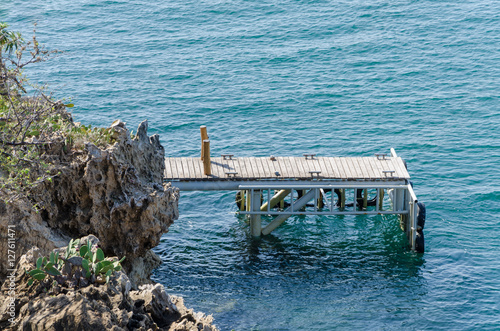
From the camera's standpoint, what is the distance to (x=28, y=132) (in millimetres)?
18328

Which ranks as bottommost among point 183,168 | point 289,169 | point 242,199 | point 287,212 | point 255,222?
point 255,222

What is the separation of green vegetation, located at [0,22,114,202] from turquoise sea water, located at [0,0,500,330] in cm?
1021

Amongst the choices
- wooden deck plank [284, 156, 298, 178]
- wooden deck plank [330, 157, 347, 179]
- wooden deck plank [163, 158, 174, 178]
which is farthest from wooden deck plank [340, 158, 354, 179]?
wooden deck plank [163, 158, 174, 178]

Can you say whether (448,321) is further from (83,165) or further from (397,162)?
(83,165)

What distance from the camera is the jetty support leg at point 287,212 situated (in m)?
32.7

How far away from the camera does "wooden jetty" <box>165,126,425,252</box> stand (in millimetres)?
31750

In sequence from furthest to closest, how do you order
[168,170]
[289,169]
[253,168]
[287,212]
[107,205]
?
[287,212]
[253,168]
[289,169]
[168,170]
[107,205]

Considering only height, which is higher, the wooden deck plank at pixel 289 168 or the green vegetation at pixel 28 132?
the green vegetation at pixel 28 132

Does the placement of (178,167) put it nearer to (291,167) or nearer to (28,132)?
(291,167)

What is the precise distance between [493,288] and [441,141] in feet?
60.6

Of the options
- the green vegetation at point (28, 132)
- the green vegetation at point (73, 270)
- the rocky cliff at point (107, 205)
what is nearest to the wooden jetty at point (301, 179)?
the rocky cliff at point (107, 205)

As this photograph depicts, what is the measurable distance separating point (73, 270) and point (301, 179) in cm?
1951

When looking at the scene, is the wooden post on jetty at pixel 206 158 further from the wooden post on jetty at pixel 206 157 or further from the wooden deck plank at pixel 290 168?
the wooden deck plank at pixel 290 168

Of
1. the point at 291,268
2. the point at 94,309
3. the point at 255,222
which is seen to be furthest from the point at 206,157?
the point at 94,309
